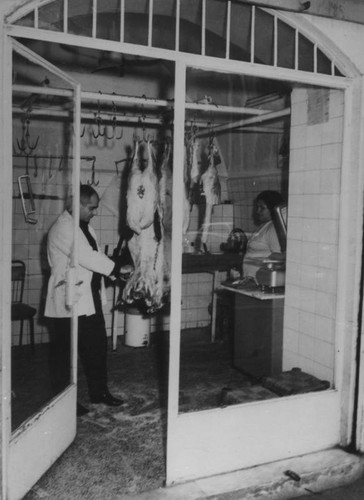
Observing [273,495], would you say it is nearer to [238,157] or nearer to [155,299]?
[155,299]

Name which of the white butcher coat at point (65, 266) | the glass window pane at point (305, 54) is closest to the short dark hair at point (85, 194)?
the white butcher coat at point (65, 266)

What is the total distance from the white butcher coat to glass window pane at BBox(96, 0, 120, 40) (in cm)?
163

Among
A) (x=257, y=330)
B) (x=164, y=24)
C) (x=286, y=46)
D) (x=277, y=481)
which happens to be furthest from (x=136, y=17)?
(x=277, y=481)

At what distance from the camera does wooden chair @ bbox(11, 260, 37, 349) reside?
576cm

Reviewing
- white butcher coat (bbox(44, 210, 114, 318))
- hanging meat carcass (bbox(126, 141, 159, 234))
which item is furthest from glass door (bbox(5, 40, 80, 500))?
hanging meat carcass (bbox(126, 141, 159, 234))

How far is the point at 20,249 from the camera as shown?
645 centimetres

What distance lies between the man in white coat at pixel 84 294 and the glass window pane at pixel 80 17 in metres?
1.64

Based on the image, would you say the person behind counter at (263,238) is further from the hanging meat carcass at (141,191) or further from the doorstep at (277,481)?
the doorstep at (277,481)

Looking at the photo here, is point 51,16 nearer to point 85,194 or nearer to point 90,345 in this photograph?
point 85,194

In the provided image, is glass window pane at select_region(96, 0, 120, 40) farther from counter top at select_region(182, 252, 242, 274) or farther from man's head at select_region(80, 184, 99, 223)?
counter top at select_region(182, 252, 242, 274)

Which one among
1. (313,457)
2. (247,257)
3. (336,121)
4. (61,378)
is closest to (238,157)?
(247,257)

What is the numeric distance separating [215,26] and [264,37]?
362mm

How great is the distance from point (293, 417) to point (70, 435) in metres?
1.70

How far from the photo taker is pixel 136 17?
386 cm
